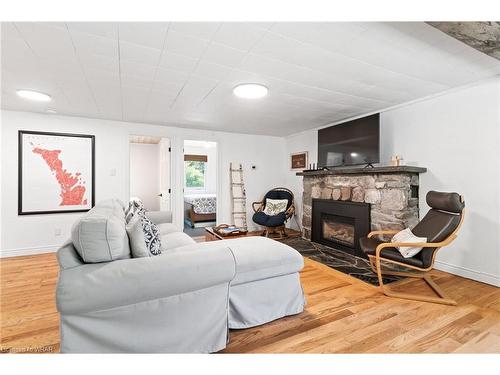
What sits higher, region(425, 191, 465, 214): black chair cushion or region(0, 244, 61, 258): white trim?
region(425, 191, 465, 214): black chair cushion

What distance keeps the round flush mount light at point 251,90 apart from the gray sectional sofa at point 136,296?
6.46 ft

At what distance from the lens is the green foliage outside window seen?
8.09 m

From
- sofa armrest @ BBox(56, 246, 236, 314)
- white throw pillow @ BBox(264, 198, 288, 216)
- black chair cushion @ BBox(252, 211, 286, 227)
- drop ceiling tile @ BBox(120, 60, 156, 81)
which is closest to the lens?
sofa armrest @ BBox(56, 246, 236, 314)

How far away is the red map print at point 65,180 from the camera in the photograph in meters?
3.95

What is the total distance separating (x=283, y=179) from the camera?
20.0 feet

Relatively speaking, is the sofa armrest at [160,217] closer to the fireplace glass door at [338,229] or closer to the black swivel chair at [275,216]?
the black swivel chair at [275,216]

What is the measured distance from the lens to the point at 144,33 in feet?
6.07

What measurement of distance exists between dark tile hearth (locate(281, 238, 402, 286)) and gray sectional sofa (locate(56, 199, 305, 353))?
1824 mm

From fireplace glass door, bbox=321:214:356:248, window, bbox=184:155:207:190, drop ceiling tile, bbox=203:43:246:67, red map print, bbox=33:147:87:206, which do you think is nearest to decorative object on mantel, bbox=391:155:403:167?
fireplace glass door, bbox=321:214:356:248

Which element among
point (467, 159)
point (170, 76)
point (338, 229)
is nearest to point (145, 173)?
point (170, 76)

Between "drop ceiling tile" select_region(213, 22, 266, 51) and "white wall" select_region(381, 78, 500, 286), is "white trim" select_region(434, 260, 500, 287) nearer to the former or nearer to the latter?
"white wall" select_region(381, 78, 500, 286)

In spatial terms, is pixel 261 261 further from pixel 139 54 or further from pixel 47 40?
pixel 47 40
